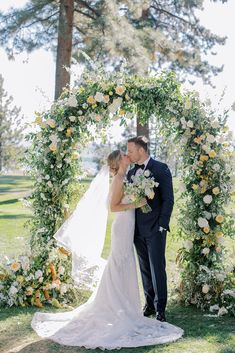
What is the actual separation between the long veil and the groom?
61 cm

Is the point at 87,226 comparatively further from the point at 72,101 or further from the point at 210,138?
the point at 210,138

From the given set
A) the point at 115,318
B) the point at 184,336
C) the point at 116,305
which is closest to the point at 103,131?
the point at 116,305

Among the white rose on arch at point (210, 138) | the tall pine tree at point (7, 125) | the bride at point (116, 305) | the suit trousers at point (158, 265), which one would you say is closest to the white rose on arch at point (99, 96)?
the bride at point (116, 305)

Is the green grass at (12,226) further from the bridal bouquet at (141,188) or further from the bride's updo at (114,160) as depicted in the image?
the bridal bouquet at (141,188)

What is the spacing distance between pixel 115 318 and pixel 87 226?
1.28 meters

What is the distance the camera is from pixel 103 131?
701 centimetres

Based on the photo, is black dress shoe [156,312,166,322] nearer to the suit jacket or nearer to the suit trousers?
the suit trousers

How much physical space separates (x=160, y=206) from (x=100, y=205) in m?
0.92

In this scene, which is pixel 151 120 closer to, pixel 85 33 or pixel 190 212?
pixel 190 212

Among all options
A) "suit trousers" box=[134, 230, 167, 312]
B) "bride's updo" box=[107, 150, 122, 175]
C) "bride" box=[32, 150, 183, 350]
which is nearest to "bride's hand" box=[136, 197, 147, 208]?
"bride" box=[32, 150, 183, 350]

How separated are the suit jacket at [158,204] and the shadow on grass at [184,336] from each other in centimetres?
113

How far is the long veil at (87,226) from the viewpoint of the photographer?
659 cm

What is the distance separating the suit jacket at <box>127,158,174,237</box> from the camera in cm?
591

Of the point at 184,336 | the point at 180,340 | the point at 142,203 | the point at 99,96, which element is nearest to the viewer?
the point at 180,340
